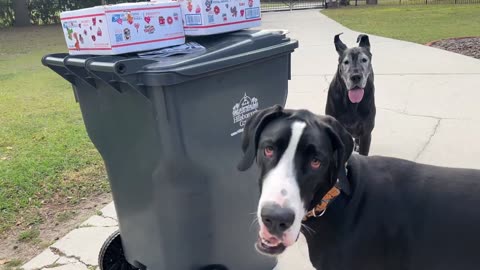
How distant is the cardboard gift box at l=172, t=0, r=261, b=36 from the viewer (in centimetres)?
229

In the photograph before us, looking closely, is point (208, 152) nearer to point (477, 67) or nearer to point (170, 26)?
point (170, 26)

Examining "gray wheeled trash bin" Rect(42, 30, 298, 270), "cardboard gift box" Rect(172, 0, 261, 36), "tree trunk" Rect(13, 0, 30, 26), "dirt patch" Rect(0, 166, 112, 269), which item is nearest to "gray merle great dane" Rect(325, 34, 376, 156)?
"gray wheeled trash bin" Rect(42, 30, 298, 270)

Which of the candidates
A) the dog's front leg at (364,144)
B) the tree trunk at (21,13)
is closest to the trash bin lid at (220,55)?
the dog's front leg at (364,144)

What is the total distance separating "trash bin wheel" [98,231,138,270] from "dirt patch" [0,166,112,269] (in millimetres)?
836

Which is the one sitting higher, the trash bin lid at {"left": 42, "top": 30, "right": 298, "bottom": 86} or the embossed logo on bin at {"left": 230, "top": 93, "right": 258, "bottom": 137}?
the trash bin lid at {"left": 42, "top": 30, "right": 298, "bottom": 86}

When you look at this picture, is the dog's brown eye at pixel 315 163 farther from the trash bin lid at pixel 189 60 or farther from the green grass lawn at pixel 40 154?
the green grass lawn at pixel 40 154

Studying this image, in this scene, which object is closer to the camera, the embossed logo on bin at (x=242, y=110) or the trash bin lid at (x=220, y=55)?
the trash bin lid at (x=220, y=55)

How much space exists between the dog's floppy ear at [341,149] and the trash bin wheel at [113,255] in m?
1.54

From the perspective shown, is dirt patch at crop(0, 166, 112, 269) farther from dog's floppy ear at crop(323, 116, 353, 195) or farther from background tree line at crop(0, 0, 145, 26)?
background tree line at crop(0, 0, 145, 26)

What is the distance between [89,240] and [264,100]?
1844 millimetres

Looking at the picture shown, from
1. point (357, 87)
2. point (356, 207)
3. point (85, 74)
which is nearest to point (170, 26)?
point (85, 74)

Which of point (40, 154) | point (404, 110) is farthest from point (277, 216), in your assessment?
point (404, 110)

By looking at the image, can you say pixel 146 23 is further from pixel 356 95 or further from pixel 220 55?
pixel 356 95

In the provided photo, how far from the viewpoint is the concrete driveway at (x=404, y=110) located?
3.28m
